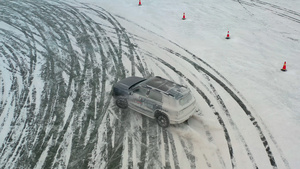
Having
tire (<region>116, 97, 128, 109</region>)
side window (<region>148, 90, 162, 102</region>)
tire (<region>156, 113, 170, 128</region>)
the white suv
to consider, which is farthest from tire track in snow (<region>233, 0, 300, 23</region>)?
tire (<region>116, 97, 128, 109</region>)

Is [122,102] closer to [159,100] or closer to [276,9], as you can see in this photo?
[159,100]

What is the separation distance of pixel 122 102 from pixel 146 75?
138 inches

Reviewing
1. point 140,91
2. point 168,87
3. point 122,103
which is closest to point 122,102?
point 122,103

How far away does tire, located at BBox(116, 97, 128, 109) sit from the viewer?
1193 centimetres

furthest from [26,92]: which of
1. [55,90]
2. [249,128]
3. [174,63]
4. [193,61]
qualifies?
[249,128]

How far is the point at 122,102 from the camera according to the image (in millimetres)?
12000

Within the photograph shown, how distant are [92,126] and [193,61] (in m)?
8.22

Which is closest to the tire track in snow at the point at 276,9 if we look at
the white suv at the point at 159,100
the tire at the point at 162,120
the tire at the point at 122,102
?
the white suv at the point at 159,100

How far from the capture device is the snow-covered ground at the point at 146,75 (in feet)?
32.7

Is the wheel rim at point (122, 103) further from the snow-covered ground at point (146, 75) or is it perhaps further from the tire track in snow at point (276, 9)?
the tire track in snow at point (276, 9)

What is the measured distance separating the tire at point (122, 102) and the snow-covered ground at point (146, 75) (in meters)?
0.33

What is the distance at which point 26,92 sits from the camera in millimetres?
13461

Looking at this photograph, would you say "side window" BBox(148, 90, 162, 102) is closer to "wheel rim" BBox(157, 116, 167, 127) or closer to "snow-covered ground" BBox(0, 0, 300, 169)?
"wheel rim" BBox(157, 116, 167, 127)

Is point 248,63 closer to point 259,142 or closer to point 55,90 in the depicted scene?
point 259,142
